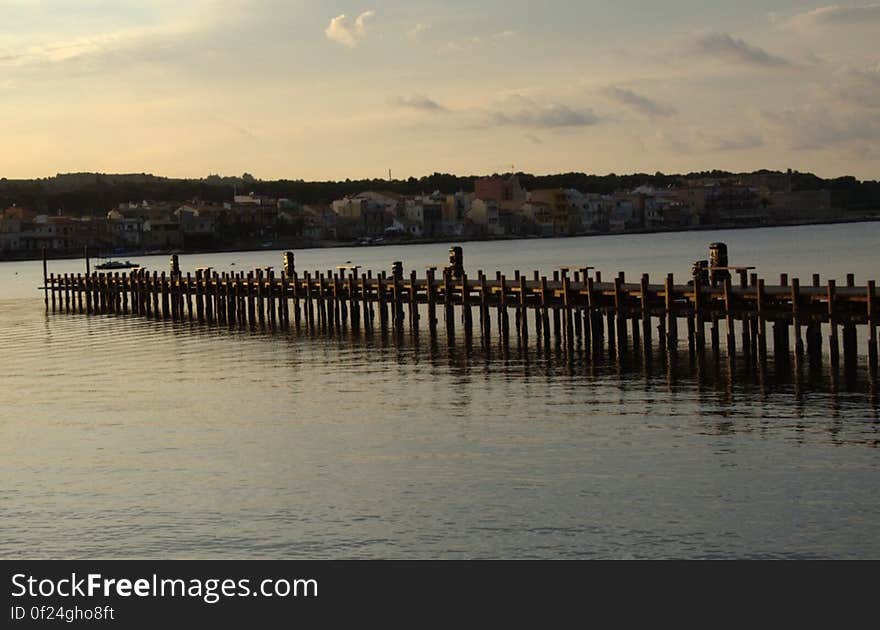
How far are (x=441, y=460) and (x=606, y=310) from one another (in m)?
20.4

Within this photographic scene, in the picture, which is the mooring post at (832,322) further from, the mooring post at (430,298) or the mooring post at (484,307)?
the mooring post at (430,298)

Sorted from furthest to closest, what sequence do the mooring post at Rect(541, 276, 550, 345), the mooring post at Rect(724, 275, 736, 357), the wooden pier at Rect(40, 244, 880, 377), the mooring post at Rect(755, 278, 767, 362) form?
the mooring post at Rect(541, 276, 550, 345) < the mooring post at Rect(724, 275, 736, 357) < the mooring post at Rect(755, 278, 767, 362) < the wooden pier at Rect(40, 244, 880, 377)

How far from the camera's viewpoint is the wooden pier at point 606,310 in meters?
39.8

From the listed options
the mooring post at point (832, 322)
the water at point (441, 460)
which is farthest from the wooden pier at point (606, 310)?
the water at point (441, 460)

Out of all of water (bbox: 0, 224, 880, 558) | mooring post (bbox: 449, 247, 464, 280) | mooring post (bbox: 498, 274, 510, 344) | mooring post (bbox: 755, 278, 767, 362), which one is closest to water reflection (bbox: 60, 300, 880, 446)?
water (bbox: 0, 224, 880, 558)

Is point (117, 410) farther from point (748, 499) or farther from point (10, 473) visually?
point (748, 499)

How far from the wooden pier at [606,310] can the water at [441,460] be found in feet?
5.17

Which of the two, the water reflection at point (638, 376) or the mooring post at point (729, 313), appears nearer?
the water reflection at point (638, 376)

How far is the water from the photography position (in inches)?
868

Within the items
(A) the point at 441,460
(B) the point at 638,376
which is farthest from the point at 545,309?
(A) the point at 441,460

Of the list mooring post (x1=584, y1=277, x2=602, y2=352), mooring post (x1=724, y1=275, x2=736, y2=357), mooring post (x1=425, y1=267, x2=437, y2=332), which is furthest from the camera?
mooring post (x1=425, y1=267, x2=437, y2=332)

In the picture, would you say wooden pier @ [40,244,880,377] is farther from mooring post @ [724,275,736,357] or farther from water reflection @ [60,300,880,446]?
water reflection @ [60,300,880,446]

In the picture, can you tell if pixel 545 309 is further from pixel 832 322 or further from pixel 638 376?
pixel 832 322

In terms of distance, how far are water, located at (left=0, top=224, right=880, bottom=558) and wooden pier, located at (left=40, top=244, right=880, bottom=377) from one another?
158cm
